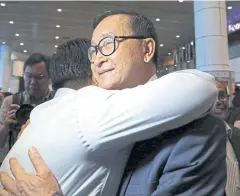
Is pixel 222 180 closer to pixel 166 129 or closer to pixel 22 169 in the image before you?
pixel 166 129

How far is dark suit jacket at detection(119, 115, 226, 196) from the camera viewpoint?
649 millimetres

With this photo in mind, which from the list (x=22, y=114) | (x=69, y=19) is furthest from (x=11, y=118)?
(x=69, y=19)

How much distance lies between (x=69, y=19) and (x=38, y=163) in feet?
37.9

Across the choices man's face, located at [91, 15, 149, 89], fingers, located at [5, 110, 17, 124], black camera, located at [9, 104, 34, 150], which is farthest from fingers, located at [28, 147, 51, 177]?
fingers, located at [5, 110, 17, 124]

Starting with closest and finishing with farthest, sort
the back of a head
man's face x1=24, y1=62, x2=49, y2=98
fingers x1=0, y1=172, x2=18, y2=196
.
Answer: fingers x1=0, y1=172, x2=18, y2=196, the back of a head, man's face x1=24, y1=62, x2=49, y2=98

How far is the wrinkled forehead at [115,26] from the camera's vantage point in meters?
0.93

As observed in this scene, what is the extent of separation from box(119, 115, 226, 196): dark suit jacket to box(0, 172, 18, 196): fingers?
27 cm

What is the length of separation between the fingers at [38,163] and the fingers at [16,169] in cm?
6

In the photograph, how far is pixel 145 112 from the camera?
0.64 m

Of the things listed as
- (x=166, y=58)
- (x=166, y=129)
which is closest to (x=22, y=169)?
(x=166, y=129)

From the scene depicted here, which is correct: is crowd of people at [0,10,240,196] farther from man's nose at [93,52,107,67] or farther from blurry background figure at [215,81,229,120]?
blurry background figure at [215,81,229,120]

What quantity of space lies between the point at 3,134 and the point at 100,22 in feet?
4.11

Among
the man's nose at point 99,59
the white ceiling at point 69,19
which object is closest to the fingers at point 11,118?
the man's nose at point 99,59

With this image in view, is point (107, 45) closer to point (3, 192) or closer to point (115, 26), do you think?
point (115, 26)
